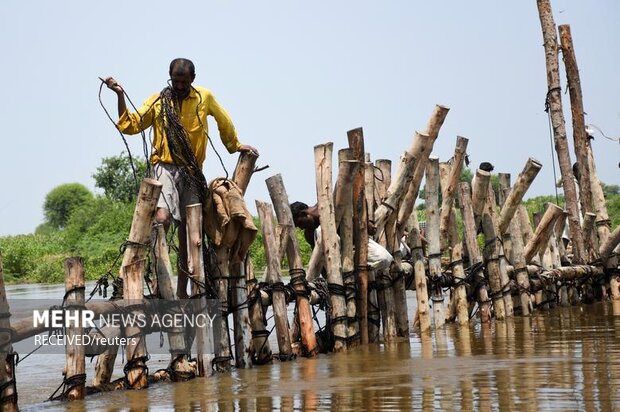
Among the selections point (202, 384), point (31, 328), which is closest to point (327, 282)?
point (202, 384)

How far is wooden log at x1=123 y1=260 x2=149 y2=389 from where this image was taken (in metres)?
8.61

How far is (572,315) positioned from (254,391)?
652 cm

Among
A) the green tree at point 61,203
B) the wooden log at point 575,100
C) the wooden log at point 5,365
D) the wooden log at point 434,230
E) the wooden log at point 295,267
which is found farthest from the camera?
the green tree at point 61,203

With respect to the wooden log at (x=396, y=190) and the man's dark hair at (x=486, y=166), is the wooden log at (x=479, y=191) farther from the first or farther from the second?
the wooden log at (x=396, y=190)

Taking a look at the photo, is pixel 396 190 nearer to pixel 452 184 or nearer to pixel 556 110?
pixel 452 184

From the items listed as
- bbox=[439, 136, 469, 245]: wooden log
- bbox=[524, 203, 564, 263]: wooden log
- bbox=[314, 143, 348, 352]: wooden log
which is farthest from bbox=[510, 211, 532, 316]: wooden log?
bbox=[314, 143, 348, 352]: wooden log

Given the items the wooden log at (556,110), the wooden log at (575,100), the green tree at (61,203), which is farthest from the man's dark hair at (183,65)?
the green tree at (61,203)

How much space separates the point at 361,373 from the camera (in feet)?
28.9

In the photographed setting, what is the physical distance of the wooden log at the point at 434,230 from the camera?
1226cm

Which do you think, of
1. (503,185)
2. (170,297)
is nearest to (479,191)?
(503,185)

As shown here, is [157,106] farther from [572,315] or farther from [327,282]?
[572,315]

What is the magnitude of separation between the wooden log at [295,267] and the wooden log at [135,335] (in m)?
2.12

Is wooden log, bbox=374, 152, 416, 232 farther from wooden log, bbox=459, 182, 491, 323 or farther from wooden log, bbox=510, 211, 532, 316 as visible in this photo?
wooden log, bbox=510, 211, 532, 316

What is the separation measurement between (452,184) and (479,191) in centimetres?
50
